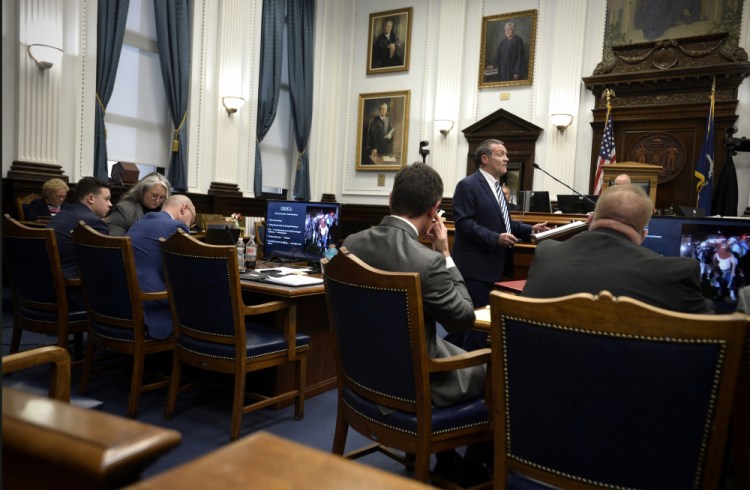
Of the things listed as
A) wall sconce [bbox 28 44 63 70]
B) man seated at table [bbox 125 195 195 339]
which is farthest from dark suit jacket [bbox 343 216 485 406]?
wall sconce [bbox 28 44 63 70]

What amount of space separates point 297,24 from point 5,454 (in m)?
9.51

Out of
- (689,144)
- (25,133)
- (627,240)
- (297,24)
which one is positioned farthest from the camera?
(297,24)

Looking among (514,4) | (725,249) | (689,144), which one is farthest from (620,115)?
(725,249)

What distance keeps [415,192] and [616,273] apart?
2.69 ft

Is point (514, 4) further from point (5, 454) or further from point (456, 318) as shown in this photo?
point (5, 454)

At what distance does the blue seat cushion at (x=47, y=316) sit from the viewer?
10.6 feet

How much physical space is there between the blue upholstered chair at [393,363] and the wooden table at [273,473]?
115 centimetres

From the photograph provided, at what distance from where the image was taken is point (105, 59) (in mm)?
6367

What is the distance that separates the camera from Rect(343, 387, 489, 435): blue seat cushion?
1.82m

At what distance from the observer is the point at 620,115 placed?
7.64 metres

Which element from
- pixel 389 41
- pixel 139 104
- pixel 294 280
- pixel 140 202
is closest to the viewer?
pixel 294 280

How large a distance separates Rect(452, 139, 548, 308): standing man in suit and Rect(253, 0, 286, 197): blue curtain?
562 centimetres

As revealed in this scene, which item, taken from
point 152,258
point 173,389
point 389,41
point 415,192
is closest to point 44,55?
point 152,258

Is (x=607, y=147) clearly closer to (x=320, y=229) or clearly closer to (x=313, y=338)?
(x=320, y=229)
